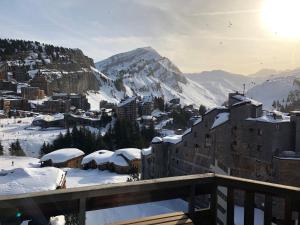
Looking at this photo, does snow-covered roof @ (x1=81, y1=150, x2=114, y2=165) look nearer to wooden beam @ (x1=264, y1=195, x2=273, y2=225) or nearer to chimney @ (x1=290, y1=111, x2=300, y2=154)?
chimney @ (x1=290, y1=111, x2=300, y2=154)

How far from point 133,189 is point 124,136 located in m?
65.3

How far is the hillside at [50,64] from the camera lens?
474 feet

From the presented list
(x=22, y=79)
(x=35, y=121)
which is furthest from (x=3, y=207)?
(x=22, y=79)

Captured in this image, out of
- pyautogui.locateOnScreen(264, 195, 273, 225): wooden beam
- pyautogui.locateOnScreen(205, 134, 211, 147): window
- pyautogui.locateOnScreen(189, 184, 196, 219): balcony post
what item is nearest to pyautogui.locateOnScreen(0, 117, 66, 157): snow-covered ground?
pyautogui.locateOnScreen(205, 134, 211, 147): window

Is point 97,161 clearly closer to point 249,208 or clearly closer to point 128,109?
point 128,109

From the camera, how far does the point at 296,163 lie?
23.9 metres

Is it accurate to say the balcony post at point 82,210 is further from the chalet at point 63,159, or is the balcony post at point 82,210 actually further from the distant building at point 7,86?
the distant building at point 7,86

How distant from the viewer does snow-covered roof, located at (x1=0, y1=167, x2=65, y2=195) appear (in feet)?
77.8

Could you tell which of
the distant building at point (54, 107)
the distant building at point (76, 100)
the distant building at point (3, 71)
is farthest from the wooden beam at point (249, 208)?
the distant building at point (3, 71)

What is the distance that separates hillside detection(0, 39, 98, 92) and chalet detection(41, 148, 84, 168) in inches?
3635

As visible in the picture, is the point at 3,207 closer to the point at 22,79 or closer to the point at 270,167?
the point at 270,167

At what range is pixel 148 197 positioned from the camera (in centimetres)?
410

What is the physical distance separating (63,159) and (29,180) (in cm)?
2887

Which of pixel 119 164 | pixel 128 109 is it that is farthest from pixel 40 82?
pixel 119 164
